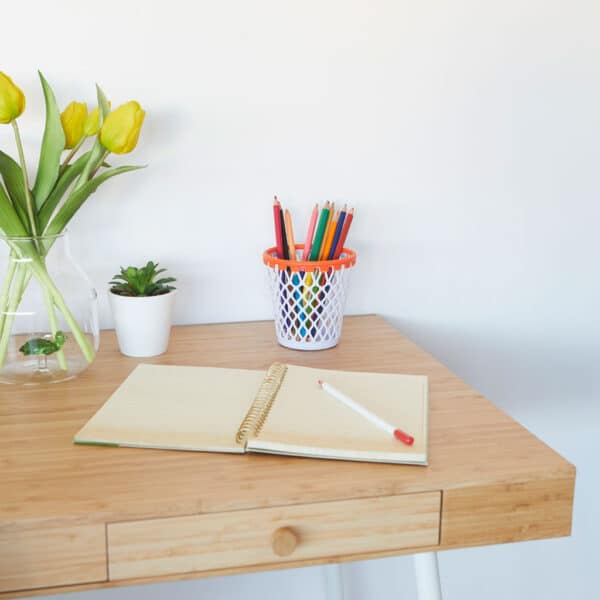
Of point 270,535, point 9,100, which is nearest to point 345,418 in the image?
point 270,535

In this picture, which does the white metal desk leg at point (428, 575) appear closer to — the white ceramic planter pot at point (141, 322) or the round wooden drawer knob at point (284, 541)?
the round wooden drawer knob at point (284, 541)

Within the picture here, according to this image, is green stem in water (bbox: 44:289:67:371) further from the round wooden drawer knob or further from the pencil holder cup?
the round wooden drawer knob

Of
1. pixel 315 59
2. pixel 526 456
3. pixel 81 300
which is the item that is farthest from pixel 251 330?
pixel 526 456

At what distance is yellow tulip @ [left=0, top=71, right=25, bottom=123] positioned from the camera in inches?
38.3

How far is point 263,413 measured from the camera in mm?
891

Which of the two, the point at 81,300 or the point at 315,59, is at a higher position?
the point at 315,59

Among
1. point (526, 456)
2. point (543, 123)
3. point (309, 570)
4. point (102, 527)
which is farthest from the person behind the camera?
point (309, 570)

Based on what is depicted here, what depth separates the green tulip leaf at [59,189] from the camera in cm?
103

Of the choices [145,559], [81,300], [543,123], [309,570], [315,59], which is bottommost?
[309,570]

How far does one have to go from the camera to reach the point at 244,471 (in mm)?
788

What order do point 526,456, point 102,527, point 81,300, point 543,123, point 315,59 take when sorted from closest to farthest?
point 102,527 → point 526,456 → point 81,300 → point 315,59 → point 543,123

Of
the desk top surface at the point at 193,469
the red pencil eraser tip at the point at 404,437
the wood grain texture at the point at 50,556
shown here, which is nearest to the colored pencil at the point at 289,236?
the desk top surface at the point at 193,469

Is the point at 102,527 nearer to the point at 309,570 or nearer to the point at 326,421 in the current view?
the point at 326,421

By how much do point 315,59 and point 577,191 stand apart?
478mm
